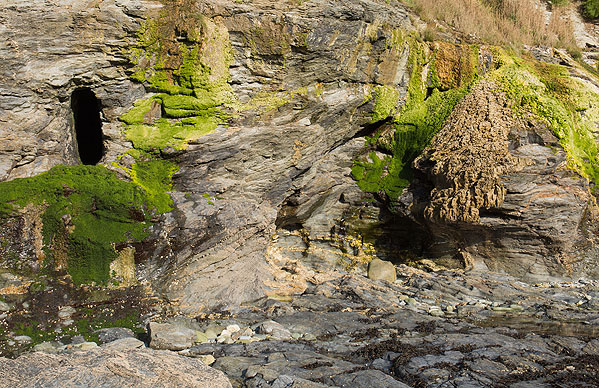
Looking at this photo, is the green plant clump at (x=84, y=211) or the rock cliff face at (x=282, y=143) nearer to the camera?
the green plant clump at (x=84, y=211)

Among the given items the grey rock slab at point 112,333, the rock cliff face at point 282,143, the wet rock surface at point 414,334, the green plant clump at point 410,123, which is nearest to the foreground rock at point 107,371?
the wet rock surface at point 414,334

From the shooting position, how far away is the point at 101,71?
11.0 m

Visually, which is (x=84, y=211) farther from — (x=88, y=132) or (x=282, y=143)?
(x=282, y=143)

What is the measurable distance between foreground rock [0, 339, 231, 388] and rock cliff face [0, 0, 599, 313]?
4.17 meters

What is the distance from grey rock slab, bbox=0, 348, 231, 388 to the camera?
4.92 meters

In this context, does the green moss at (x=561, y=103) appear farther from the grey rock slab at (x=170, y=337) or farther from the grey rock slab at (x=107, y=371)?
the grey rock slab at (x=107, y=371)

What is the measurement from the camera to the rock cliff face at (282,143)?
33.9ft

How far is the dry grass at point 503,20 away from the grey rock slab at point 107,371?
12913 mm

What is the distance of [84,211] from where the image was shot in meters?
9.64

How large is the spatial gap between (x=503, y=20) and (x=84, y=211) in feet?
47.2

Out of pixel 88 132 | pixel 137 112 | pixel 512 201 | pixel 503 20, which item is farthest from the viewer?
pixel 503 20

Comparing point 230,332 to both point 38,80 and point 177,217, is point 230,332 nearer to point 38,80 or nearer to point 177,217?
point 177,217

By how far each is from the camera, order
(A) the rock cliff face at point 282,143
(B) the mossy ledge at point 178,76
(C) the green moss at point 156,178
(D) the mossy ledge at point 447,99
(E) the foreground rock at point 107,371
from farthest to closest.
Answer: (D) the mossy ledge at point 447,99 < (B) the mossy ledge at point 178,76 < (C) the green moss at point 156,178 < (A) the rock cliff face at point 282,143 < (E) the foreground rock at point 107,371

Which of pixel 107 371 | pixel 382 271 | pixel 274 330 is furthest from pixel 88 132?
pixel 107 371
